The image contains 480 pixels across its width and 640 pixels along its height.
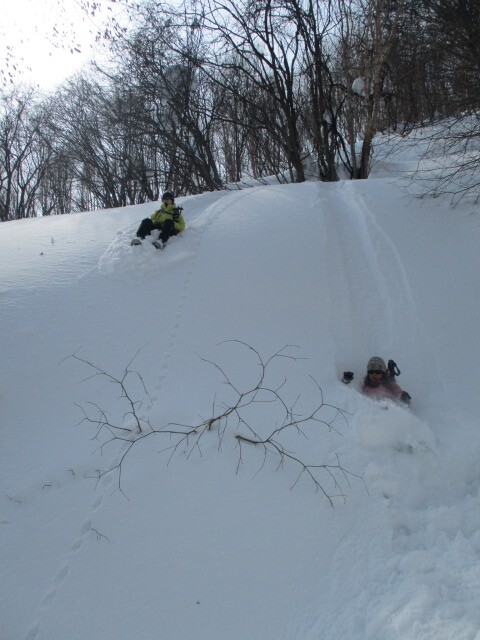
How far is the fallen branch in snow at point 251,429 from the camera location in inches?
128

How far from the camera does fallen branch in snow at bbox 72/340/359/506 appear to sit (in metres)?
3.25

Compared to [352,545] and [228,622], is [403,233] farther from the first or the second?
[228,622]

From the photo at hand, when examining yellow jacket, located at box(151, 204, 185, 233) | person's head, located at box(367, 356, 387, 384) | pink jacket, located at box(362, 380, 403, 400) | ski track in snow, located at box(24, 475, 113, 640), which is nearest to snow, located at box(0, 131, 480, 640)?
ski track in snow, located at box(24, 475, 113, 640)

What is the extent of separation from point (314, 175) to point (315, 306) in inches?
396

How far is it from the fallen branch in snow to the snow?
1.2 inches

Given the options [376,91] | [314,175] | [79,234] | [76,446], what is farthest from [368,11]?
[76,446]

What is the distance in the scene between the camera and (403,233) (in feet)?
22.1

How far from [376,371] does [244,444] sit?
5.52 feet

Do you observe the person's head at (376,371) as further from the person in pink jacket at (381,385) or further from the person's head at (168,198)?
the person's head at (168,198)

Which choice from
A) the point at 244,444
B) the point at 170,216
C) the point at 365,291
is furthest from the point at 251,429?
the point at 170,216

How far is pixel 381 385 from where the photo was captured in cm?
425

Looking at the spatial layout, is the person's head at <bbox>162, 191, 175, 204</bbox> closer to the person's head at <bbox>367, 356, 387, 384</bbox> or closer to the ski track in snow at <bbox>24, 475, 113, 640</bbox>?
the person's head at <bbox>367, 356, 387, 384</bbox>

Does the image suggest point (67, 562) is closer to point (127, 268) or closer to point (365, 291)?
point (127, 268)

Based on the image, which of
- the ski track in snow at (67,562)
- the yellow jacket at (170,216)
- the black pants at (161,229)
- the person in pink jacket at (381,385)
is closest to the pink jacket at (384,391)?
the person in pink jacket at (381,385)
